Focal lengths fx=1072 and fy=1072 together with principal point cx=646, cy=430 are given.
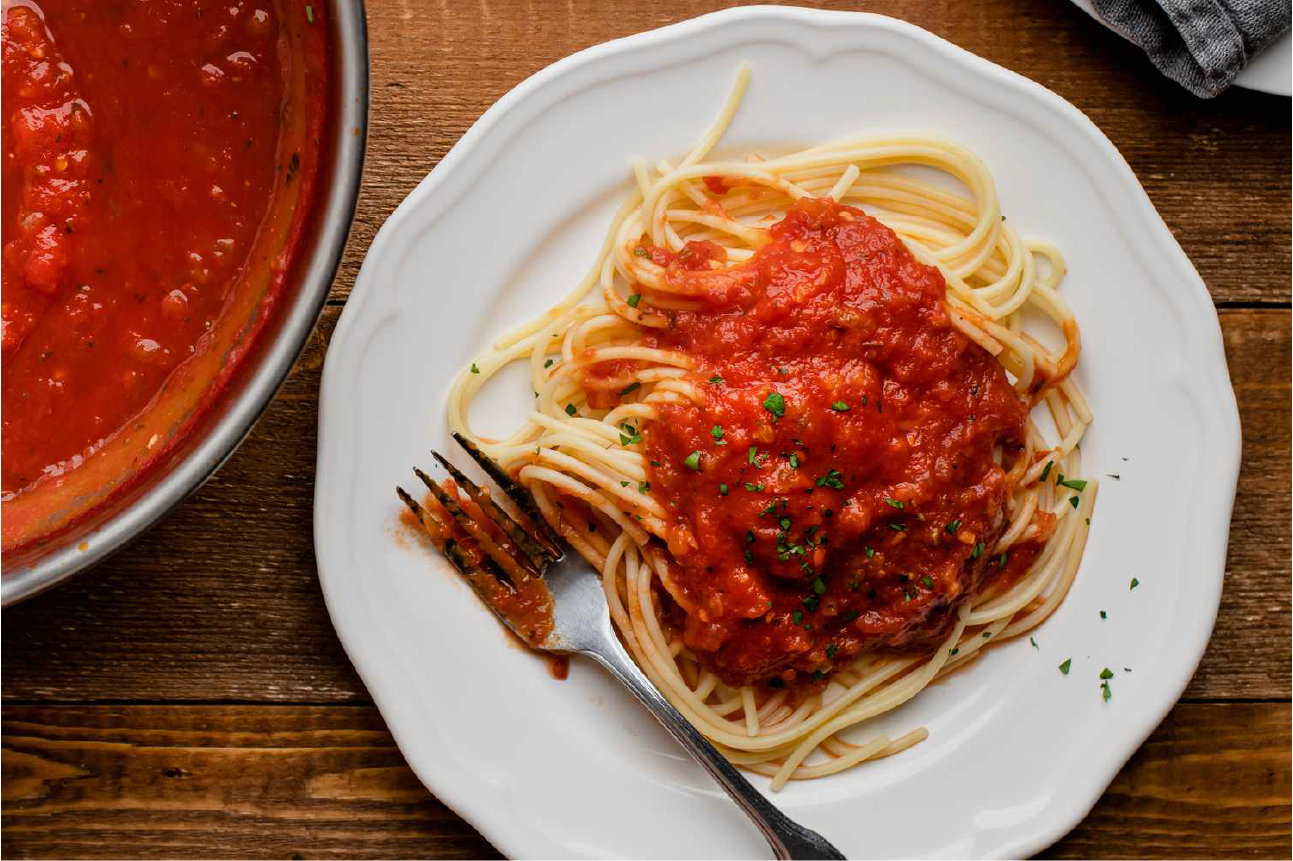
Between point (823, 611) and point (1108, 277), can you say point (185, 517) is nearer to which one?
point (823, 611)

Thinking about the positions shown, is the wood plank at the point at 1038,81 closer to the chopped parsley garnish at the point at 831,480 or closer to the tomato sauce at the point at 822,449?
the tomato sauce at the point at 822,449

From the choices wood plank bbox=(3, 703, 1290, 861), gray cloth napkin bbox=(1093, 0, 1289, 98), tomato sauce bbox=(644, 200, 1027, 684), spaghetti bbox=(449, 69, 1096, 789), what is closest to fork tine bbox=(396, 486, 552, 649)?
spaghetti bbox=(449, 69, 1096, 789)

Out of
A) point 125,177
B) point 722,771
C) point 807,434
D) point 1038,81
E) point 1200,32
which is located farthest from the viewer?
point 1038,81

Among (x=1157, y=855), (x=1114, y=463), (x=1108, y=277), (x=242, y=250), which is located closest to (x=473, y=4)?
(x=242, y=250)

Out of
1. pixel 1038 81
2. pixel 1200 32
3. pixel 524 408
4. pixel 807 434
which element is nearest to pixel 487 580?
pixel 524 408

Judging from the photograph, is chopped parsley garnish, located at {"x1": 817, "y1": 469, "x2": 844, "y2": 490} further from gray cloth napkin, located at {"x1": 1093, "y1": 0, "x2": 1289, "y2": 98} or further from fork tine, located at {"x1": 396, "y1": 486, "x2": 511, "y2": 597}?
gray cloth napkin, located at {"x1": 1093, "y1": 0, "x2": 1289, "y2": 98}

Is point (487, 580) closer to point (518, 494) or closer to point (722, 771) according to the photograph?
point (518, 494)

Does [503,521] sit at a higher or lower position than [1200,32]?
lower

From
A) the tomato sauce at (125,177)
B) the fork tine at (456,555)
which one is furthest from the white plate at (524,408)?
the tomato sauce at (125,177)
